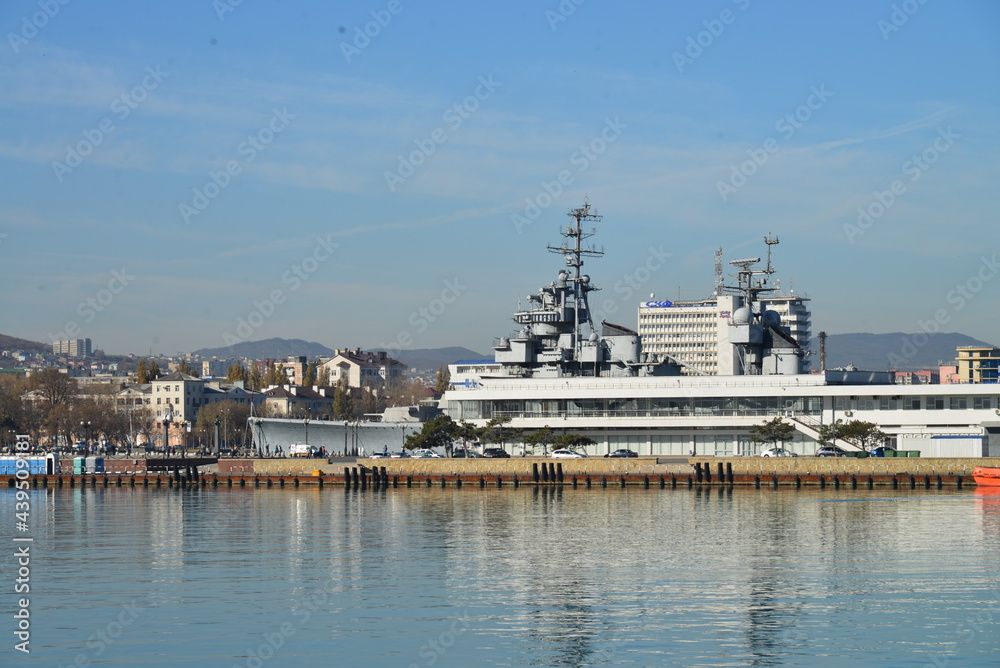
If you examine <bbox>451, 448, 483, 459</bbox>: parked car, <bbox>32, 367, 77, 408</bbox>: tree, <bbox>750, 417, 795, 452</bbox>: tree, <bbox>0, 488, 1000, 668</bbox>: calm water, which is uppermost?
<bbox>32, 367, 77, 408</bbox>: tree

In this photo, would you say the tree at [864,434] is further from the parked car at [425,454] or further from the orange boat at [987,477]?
the parked car at [425,454]

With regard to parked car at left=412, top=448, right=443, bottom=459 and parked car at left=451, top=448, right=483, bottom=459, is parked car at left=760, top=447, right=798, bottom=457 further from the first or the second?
parked car at left=412, top=448, right=443, bottom=459

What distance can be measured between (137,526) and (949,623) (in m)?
33.2

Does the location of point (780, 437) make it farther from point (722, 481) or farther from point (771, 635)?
point (771, 635)

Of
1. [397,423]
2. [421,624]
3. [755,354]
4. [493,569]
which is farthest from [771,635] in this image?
[397,423]

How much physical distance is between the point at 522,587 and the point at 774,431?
47185 mm

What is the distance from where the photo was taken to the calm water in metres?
26.0

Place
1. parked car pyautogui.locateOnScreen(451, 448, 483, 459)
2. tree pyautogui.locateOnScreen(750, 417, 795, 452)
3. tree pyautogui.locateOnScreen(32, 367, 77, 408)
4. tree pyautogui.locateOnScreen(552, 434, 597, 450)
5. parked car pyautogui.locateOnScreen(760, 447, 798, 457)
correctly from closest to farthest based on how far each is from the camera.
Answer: tree pyautogui.locateOnScreen(750, 417, 795, 452) < parked car pyautogui.locateOnScreen(760, 447, 798, 457) < tree pyautogui.locateOnScreen(552, 434, 597, 450) < parked car pyautogui.locateOnScreen(451, 448, 483, 459) < tree pyautogui.locateOnScreen(32, 367, 77, 408)

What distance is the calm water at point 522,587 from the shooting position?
85.3 ft

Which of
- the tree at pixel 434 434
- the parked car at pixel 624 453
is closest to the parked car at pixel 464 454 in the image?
the tree at pixel 434 434

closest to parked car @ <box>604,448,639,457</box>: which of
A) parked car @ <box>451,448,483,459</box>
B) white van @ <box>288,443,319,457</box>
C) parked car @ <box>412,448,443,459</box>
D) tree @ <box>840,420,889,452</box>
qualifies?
parked car @ <box>451,448,483,459</box>

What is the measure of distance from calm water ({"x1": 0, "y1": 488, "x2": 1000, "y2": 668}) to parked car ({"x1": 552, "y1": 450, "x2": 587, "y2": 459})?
2096cm

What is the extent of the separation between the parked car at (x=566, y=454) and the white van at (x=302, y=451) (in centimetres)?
1896

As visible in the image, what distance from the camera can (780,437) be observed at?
77.8 m
